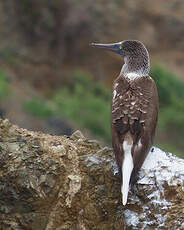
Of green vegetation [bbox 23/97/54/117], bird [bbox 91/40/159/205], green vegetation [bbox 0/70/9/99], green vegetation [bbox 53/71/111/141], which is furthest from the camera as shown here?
green vegetation [bbox 53/71/111/141]

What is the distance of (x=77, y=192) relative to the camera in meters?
6.73

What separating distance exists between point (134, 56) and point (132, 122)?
6.26 feet

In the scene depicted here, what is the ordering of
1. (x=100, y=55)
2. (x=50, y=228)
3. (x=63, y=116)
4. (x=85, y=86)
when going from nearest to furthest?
(x=50, y=228)
(x=63, y=116)
(x=85, y=86)
(x=100, y=55)

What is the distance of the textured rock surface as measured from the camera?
6562mm

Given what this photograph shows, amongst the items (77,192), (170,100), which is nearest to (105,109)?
(170,100)

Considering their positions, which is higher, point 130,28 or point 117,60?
point 130,28

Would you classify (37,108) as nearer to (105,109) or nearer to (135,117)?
(105,109)

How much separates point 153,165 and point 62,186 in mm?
1029

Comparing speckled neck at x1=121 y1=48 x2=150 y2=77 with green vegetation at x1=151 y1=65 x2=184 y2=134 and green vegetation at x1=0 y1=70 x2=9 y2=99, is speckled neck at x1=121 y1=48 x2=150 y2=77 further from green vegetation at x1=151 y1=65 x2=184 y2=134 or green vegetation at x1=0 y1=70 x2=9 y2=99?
green vegetation at x1=151 y1=65 x2=184 y2=134

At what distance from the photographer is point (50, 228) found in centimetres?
655

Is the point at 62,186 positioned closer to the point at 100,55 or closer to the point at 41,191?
the point at 41,191

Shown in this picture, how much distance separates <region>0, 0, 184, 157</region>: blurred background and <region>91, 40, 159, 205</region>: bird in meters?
14.9

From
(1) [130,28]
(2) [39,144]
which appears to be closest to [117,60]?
(1) [130,28]

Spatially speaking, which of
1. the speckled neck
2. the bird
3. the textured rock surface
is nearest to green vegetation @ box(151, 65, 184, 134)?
the speckled neck
